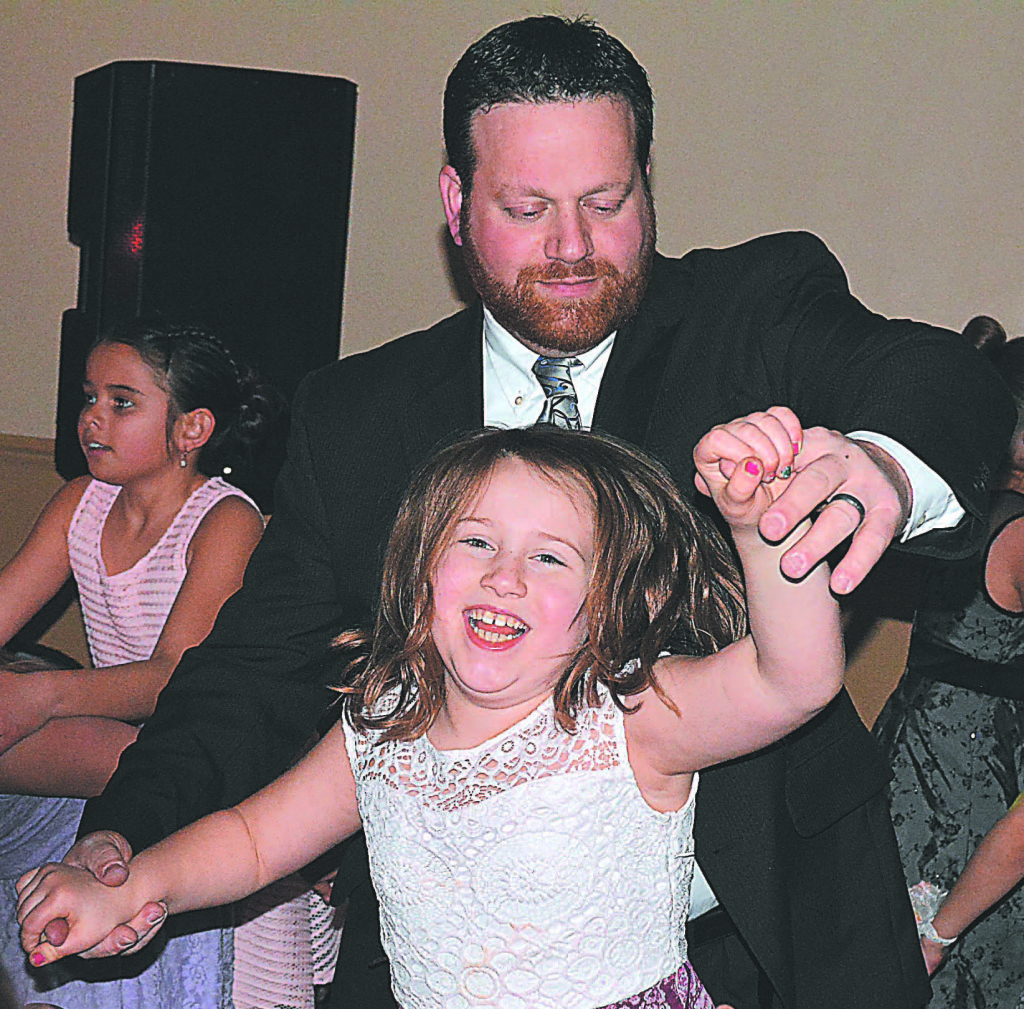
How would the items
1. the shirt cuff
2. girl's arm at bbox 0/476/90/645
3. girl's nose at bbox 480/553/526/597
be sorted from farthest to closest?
girl's arm at bbox 0/476/90/645 < girl's nose at bbox 480/553/526/597 < the shirt cuff

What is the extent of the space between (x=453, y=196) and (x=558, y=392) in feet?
1.18

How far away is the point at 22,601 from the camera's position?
131 inches

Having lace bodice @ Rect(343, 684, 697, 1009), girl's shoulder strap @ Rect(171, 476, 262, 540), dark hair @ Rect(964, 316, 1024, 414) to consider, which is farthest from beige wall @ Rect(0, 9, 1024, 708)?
lace bodice @ Rect(343, 684, 697, 1009)

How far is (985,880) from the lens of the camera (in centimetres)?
265

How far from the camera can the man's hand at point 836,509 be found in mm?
1148

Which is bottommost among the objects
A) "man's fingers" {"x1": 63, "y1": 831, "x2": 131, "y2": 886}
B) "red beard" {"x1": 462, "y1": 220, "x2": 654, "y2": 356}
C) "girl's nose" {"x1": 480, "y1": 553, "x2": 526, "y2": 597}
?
"man's fingers" {"x1": 63, "y1": 831, "x2": 131, "y2": 886}

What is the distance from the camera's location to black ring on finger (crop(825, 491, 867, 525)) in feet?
3.91

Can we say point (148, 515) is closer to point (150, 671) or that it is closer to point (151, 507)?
point (151, 507)

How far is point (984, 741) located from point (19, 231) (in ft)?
11.3

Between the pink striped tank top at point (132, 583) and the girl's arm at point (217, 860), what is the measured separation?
1.36m

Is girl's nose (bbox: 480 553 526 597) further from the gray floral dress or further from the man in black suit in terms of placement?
the gray floral dress

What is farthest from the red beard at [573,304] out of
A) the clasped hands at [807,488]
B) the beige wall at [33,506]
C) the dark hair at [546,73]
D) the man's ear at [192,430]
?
the beige wall at [33,506]

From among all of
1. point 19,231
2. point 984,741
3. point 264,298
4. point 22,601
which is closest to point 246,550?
point 22,601

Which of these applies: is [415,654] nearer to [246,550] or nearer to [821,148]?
[246,550]
